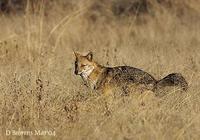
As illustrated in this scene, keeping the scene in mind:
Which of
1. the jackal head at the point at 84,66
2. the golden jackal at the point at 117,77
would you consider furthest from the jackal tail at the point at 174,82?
the jackal head at the point at 84,66

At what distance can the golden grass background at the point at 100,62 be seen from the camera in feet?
21.2

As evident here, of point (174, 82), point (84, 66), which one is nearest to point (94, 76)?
point (84, 66)

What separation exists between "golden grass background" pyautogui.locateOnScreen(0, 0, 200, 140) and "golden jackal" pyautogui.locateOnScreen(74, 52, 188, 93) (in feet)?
0.72

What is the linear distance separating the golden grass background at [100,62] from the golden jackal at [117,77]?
8.6 inches

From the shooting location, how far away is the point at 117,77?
8.16 meters

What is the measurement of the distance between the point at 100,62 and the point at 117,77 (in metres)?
2.91

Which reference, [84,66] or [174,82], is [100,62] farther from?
[174,82]

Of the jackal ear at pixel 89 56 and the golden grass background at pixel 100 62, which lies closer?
the golden grass background at pixel 100 62

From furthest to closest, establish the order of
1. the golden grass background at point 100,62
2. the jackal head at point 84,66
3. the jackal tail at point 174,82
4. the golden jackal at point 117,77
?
1. the jackal head at point 84,66
2. the golden jackal at point 117,77
3. the jackal tail at point 174,82
4. the golden grass background at point 100,62

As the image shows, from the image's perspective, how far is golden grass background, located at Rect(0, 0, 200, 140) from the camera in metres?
6.46

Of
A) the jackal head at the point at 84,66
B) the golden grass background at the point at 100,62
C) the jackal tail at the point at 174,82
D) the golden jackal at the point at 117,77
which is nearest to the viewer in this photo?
the golden grass background at the point at 100,62

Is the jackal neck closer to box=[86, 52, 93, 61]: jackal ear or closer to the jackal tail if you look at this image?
box=[86, 52, 93, 61]: jackal ear

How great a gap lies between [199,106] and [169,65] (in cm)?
291

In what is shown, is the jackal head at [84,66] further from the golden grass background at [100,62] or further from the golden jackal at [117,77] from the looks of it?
the golden grass background at [100,62]
